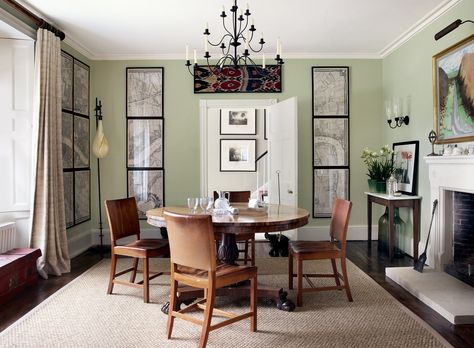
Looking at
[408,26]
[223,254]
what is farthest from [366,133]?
[223,254]

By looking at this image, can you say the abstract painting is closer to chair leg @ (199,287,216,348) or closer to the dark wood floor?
the dark wood floor

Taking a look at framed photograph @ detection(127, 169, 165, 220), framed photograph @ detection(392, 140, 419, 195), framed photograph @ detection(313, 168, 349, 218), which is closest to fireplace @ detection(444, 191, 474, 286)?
framed photograph @ detection(392, 140, 419, 195)

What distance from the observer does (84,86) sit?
17.0 feet

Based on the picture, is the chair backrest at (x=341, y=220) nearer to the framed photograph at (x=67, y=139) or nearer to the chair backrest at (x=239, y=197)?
the chair backrest at (x=239, y=197)

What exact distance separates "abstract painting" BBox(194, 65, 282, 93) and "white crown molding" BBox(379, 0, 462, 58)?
4.87 feet

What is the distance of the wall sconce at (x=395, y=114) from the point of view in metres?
4.80

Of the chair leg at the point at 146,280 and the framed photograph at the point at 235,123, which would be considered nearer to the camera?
the chair leg at the point at 146,280

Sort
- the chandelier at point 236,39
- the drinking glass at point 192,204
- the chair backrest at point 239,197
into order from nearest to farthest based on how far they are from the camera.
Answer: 1. the chandelier at point 236,39
2. the drinking glass at point 192,204
3. the chair backrest at point 239,197

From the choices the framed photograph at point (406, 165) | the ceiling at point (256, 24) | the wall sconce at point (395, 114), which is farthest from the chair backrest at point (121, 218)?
the wall sconce at point (395, 114)

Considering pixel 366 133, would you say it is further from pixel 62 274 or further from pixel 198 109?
pixel 62 274

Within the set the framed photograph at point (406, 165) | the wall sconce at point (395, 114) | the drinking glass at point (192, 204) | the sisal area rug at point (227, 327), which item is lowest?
the sisal area rug at point (227, 327)

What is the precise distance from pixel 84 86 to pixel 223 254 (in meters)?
3.34

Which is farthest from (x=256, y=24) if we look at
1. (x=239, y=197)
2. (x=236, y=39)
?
(x=239, y=197)

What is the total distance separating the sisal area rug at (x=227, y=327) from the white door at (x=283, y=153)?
1.75 metres
